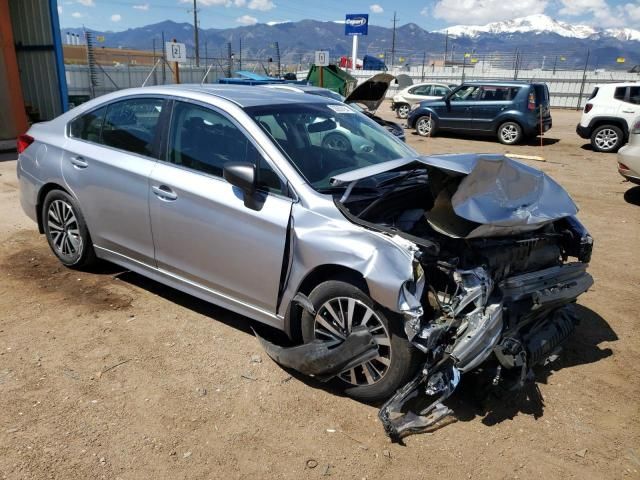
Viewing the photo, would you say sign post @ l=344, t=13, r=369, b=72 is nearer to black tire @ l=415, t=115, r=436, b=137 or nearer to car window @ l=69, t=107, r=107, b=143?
black tire @ l=415, t=115, r=436, b=137

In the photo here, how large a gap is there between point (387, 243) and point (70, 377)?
2.17m

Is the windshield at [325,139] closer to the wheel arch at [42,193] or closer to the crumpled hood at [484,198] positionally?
the crumpled hood at [484,198]

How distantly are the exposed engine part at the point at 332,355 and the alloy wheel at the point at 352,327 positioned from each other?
0.05m

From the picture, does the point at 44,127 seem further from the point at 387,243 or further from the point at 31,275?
the point at 387,243

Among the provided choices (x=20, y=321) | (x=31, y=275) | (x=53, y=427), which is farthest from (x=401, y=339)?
(x=31, y=275)

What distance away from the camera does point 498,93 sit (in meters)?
14.9

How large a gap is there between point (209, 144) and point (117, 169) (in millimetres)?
861

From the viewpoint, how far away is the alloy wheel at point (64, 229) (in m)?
4.57

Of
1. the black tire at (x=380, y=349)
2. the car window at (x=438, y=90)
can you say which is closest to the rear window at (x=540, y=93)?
the car window at (x=438, y=90)

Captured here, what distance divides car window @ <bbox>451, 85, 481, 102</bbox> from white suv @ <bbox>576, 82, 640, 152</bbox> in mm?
3080

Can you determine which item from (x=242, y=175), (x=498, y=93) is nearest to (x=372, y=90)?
(x=498, y=93)

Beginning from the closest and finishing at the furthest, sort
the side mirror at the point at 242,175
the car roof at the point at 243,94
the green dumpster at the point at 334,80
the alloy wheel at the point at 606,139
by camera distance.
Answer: the side mirror at the point at 242,175, the car roof at the point at 243,94, the alloy wheel at the point at 606,139, the green dumpster at the point at 334,80

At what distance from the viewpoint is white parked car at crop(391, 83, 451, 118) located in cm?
2067

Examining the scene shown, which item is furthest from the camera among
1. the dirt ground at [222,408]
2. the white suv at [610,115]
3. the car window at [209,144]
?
the white suv at [610,115]
